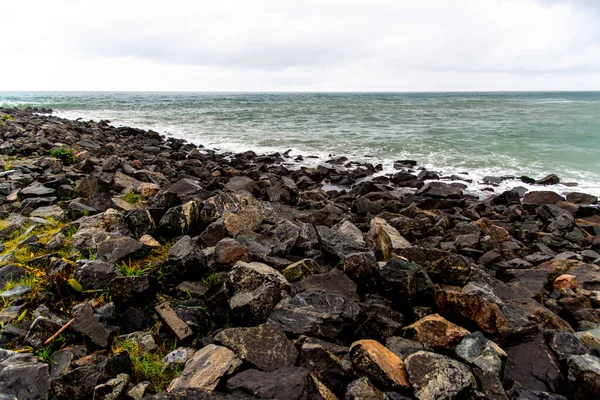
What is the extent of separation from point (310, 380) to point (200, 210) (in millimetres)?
3418

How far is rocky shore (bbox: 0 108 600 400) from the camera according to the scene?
2520 millimetres

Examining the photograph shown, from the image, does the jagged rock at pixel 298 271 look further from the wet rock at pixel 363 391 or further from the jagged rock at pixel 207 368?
the wet rock at pixel 363 391

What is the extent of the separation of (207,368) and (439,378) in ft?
5.26

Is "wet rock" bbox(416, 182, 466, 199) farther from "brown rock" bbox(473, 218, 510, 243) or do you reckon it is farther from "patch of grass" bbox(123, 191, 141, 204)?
"patch of grass" bbox(123, 191, 141, 204)

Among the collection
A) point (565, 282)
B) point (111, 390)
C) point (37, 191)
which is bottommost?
point (565, 282)

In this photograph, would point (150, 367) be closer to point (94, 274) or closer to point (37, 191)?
point (94, 274)

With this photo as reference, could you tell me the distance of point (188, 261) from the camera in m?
3.79

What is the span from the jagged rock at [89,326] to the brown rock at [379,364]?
78.8 inches

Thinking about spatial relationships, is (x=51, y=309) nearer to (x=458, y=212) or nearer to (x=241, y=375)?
(x=241, y=375)

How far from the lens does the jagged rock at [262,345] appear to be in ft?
8.55

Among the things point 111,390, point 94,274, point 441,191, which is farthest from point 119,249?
point 441,191

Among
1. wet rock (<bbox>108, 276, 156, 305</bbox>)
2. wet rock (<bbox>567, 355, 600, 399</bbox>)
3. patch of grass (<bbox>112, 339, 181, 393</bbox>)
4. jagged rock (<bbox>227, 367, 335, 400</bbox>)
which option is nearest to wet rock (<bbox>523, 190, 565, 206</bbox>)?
wet rock (<bbox>567, 355, 600, 399</bbox>)

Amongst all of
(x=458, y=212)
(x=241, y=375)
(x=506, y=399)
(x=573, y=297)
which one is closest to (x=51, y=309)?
(x=241, y=375)

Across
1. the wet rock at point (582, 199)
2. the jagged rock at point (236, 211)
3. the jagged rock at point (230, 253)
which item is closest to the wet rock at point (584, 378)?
the jagged rock at point (230, 253)
